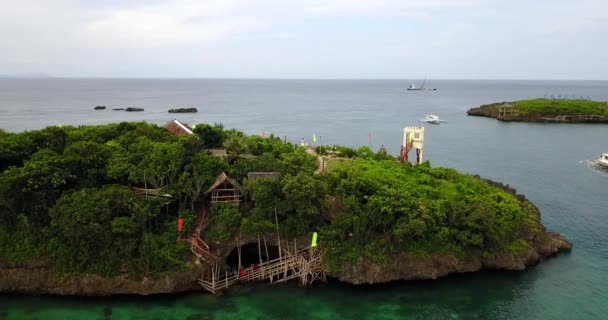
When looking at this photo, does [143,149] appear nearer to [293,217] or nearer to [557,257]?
[293,217]

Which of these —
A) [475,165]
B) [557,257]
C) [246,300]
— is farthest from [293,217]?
[475,165]

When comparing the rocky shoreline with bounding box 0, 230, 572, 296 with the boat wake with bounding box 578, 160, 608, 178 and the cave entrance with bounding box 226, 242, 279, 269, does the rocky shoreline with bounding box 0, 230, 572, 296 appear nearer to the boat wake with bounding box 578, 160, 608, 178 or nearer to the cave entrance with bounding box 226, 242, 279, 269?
the cave entrance with bounding box 226, 242, 279, 269

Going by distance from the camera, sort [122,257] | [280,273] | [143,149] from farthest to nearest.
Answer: [143,149] < [280,273] < [122,257]

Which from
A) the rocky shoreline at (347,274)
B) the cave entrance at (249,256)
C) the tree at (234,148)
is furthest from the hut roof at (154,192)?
the tree at (234,148)

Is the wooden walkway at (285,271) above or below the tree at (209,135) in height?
below

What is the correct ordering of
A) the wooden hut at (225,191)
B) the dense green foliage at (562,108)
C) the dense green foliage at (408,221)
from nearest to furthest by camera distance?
1. the dense green foliage at (408,221)
2. the wooden hut at (225,191)
3. the dense green foliage at (562,108)

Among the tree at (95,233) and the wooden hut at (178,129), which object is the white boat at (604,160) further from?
the tree at (95,233)
